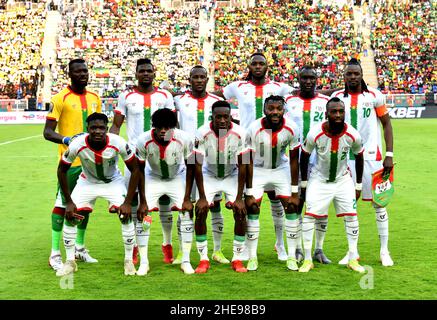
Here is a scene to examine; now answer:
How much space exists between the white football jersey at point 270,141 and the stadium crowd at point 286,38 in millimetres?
32397

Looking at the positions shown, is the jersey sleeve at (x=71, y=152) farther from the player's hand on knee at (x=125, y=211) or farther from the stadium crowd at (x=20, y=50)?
the stadium crowd at (x=20, y=50)

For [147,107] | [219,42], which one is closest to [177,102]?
[147,107]

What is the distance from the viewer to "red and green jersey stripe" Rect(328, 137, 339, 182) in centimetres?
741

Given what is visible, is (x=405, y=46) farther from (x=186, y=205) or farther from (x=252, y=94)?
(x=186, y=205)

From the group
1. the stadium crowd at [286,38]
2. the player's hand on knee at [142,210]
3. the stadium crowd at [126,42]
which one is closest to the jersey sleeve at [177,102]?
the player's hand on knee at [142,210]

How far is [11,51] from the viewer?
4419cm

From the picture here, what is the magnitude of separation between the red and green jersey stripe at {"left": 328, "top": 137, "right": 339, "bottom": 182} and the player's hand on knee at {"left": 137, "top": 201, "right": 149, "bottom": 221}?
2.03m

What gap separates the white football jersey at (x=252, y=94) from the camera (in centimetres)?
818

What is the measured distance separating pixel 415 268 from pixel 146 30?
39.4 m

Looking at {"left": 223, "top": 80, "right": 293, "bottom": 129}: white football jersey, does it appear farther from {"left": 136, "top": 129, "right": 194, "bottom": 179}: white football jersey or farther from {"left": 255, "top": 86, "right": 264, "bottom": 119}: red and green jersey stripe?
{"left": 136, "top": 129, "right": 194, "bottom": 179}: white football jersey

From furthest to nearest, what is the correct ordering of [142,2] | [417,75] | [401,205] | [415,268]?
[142,2] < [417,75] < [401,205] < [415,268]

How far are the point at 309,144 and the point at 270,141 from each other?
443mm

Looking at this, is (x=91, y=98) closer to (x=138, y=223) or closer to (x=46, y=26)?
(x=138, y=223)
